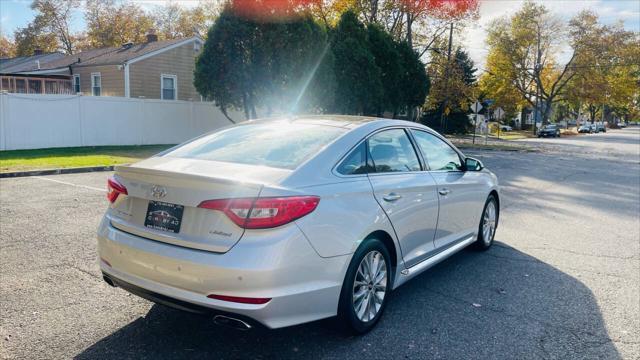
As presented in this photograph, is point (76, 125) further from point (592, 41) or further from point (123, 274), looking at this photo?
point (592, 41)

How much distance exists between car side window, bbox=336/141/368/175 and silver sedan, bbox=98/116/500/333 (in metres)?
0.01

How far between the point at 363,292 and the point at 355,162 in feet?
3.19

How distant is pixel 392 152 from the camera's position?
13.8 feet

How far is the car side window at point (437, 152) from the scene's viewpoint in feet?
15.4

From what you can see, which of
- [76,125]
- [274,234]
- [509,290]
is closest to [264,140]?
[274,234]

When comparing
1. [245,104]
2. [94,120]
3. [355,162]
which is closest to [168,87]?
[94,120]

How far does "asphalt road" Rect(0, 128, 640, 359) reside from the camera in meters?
3.38

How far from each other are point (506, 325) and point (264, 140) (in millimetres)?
2435

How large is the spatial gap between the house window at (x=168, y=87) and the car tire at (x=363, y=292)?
25.2 m

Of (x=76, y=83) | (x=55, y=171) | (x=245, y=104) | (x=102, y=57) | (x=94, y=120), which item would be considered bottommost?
→ (x=55, y=171)

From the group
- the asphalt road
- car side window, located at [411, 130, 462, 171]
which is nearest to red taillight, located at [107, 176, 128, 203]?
the asphalt road

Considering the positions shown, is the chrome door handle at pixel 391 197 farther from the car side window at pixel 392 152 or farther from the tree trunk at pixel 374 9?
the tree trunk at pixel 374 9

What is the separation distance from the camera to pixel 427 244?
4449 mm

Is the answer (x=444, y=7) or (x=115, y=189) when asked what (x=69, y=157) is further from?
(x=444, y=7)
